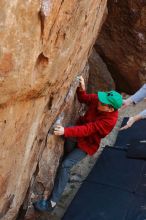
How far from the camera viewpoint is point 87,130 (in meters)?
3.84

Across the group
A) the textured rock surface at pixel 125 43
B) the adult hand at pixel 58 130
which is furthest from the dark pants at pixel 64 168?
the textured rock surface at pixel 125 43

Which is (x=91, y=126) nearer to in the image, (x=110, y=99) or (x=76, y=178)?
(x=110, y=99)

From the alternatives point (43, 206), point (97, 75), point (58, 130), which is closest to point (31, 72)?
point (58, 130)

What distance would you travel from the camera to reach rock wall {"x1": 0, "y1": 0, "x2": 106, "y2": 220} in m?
2.46

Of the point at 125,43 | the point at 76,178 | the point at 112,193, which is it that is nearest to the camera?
the point at 112,193

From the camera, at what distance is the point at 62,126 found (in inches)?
158

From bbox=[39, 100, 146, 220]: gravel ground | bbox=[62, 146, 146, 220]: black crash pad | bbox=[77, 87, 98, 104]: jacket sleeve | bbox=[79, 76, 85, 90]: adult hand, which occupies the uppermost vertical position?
bbox=[79, 76, 85, 90]: adult hand

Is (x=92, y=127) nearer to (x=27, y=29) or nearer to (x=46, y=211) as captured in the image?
(x=46, y=211)

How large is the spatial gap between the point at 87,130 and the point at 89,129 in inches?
0.8

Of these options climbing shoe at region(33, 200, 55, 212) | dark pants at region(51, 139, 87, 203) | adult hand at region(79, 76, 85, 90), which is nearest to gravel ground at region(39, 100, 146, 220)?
climbing shoe at region(33, 200, 55, 212)

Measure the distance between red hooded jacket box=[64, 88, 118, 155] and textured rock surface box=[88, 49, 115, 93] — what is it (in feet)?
8.28

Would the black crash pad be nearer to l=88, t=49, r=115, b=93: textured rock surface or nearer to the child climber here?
the child climber

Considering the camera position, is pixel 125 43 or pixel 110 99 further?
pixel 125 43

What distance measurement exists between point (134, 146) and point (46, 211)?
5.61 feet
